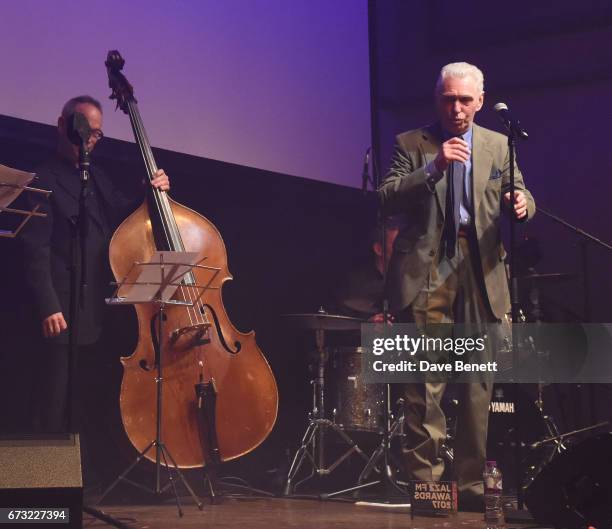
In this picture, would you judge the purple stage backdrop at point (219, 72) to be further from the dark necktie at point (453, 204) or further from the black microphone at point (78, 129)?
the dark necktie at point (453, 204)

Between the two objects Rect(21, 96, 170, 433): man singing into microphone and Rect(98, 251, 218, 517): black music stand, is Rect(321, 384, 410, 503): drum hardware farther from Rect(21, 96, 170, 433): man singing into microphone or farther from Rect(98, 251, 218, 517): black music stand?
Rect(21, 96, 170, 433): man singing into microphone

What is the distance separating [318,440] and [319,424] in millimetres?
205

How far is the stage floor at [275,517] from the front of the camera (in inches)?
135

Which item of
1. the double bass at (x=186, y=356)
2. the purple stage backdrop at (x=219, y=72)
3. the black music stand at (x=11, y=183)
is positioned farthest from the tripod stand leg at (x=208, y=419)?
the black music stand at (x=11, y=183)

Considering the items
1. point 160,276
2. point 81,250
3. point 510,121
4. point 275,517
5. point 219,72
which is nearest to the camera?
point 81,250

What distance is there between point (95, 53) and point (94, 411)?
1650 millimetres

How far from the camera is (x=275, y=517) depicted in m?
3.79

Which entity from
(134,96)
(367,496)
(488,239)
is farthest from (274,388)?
(134,96)

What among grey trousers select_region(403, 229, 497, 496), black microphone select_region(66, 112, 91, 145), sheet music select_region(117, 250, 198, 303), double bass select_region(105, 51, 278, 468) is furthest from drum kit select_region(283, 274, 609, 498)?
black microphone select_region(66, 112, 91, 145)

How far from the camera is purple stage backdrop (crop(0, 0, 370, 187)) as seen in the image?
12.9 ft

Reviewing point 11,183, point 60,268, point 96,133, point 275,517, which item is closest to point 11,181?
point 11,183

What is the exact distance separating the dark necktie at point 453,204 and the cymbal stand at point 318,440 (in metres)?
1.43

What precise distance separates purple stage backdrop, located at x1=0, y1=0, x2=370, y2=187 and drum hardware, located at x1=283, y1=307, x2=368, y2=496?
2.89 ft

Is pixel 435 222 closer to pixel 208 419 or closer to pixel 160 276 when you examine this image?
pixel 160 276
